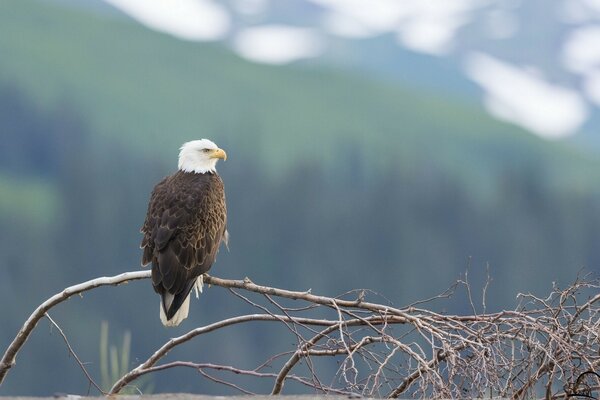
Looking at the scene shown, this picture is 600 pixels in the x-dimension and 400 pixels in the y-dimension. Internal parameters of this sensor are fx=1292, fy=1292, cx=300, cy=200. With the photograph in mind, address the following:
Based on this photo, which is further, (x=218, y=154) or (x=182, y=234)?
(x=218, y=154)

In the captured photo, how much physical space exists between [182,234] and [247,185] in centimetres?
10637

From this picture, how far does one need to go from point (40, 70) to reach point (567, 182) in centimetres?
5654

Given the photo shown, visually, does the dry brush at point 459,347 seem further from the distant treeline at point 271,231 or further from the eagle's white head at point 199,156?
the distant treeline at point 271,231

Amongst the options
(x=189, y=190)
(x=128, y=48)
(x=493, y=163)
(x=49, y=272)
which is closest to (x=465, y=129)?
(x=493, y=163)

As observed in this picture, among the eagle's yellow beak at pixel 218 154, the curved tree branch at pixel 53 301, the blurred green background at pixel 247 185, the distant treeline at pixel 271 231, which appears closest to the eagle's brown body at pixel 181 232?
the eagle's yellow beak at pixel 218 154

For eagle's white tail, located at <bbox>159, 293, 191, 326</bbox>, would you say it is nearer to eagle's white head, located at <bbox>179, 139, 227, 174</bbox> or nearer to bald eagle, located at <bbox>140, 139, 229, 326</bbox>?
bald eagle, located at <bbox>140, 139, 229, 326</bbox>

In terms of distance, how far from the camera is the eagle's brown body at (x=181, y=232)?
9219 millimetres

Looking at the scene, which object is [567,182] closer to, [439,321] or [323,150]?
[323,150]

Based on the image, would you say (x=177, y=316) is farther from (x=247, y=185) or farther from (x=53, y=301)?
(x=247, y=185)

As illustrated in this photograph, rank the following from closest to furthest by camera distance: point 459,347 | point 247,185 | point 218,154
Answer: point 459,347 < point 218,154 < point 247,185

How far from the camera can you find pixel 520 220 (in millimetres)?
118500

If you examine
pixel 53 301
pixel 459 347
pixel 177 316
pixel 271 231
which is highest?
pixel 53 301

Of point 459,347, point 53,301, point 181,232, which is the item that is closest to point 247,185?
point 181,232

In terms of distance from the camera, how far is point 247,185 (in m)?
116
